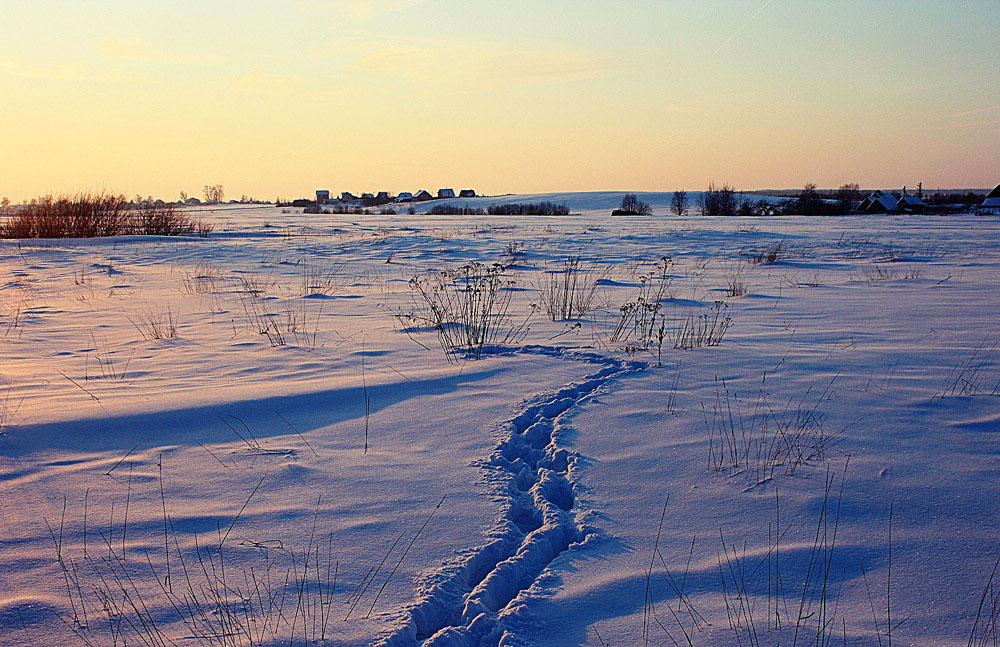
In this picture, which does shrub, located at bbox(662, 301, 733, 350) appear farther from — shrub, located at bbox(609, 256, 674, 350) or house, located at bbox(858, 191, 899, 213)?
house, located at bbox(858, 191, 899, 213)

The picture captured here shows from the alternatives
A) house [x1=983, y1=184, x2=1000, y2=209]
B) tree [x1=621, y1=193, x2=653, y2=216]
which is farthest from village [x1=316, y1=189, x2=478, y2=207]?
house [x1=983, y1=184, x2=1000, y2=209]

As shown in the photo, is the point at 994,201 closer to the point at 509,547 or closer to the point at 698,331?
the point at 698,331

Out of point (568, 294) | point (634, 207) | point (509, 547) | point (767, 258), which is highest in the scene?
point (634, 207)

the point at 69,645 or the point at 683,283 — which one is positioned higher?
the point at 683,283

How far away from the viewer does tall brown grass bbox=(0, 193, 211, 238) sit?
16062 millimetres

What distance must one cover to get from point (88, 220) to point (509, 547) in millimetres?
18665

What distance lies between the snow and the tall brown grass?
1293cm

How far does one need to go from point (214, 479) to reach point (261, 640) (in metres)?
1.17

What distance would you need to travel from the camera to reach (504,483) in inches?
107

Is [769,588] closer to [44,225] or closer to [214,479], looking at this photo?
[214,479]

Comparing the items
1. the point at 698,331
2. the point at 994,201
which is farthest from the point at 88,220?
the point at 994,201

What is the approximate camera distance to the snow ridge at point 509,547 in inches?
73.0

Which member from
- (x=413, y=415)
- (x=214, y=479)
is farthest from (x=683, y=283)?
(x=214, y=479)

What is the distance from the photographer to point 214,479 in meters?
2.72
